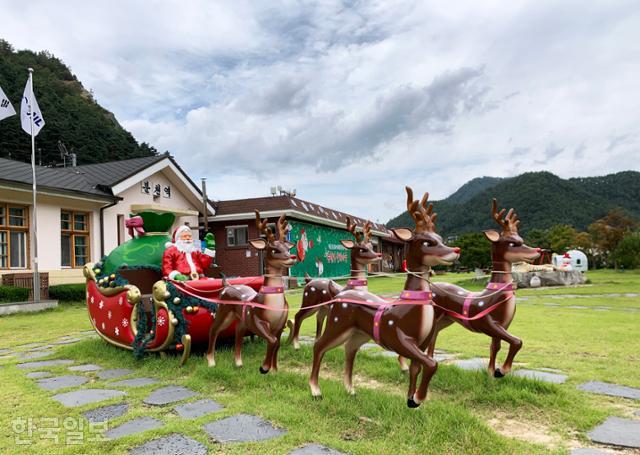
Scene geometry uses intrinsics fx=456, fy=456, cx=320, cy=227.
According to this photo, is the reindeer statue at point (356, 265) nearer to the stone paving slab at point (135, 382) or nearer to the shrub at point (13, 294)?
the stone paving slab at point (135, 382)

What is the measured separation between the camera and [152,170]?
18500 millimetres

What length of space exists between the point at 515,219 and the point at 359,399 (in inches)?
95.8

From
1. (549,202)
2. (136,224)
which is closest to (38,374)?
(136,224)

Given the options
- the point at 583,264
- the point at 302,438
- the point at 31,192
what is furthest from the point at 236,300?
the point at 583,264

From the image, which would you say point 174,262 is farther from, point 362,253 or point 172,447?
point 172,447

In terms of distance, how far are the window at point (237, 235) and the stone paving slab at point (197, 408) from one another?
17.3 metres

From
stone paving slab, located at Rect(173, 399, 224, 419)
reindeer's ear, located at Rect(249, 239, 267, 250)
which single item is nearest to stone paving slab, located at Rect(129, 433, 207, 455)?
stone paving slab, located at Rect(173, 399, 224, 419)

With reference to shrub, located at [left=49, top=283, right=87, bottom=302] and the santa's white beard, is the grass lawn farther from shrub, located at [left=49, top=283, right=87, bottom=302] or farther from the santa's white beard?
shrub, located at [left=49, top=283, right=87, bottom=302]

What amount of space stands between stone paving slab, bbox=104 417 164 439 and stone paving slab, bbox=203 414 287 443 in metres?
0.46

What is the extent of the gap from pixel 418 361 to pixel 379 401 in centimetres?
60

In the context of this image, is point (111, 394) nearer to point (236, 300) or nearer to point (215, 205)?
point (236, 300)

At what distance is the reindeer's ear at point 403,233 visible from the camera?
12.4ft

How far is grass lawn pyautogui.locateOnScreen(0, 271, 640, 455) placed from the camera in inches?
125

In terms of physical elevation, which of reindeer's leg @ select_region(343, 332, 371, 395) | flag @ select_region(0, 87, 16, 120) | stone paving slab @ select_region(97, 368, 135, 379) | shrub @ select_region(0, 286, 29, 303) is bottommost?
stone paving slab @ select_region(97, 368, 135, 379)
